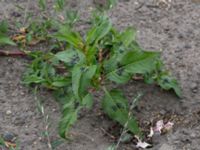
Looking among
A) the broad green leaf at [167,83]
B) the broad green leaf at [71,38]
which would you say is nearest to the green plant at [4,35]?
the broad green leaf at [71,38]

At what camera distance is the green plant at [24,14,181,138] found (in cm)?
269

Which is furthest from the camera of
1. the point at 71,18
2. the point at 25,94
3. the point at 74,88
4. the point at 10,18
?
the point at 10,18

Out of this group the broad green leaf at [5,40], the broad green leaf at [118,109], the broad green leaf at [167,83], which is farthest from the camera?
the broad green leaf at [5,40]

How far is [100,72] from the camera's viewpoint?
9.20 ft

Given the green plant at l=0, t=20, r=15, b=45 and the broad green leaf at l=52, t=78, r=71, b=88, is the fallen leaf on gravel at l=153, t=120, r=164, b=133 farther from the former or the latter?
the green plant at l=0, t=20, r=15, b=45

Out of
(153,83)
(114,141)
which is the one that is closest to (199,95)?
(153,83)

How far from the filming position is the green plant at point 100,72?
2689mm

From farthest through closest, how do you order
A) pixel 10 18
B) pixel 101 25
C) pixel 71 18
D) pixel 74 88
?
pixel 10 18
pixel 71 18
pixel 101 25
pixel 74 88

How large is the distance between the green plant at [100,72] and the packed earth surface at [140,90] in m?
0.07

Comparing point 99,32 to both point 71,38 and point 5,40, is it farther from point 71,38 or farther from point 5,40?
point 5,40

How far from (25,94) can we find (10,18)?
0.64 metres

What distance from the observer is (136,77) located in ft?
10.0

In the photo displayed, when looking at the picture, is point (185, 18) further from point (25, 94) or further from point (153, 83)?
point (25, 94)

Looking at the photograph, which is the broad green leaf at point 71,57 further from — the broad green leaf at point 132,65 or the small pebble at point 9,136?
the small pebble at point 9,136
